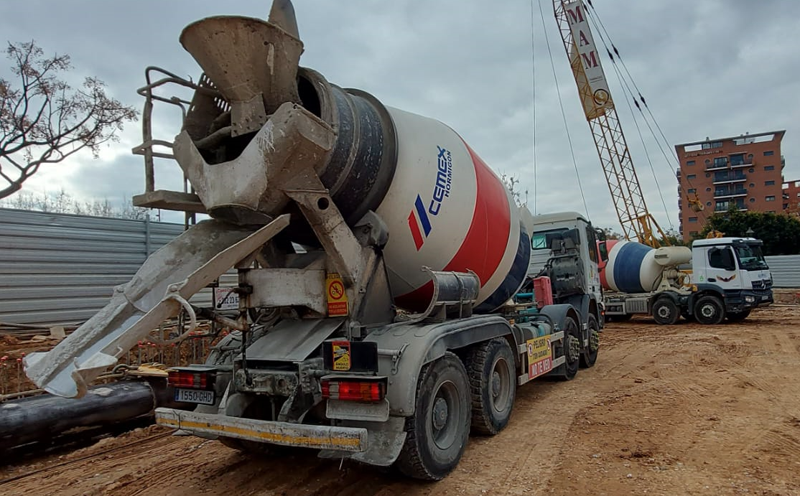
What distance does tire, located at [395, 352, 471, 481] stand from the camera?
4145 millimetres

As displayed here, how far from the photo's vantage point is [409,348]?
4215mm

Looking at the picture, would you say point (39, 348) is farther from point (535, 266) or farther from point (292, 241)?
point (535, 266)

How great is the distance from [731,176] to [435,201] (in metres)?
96.5

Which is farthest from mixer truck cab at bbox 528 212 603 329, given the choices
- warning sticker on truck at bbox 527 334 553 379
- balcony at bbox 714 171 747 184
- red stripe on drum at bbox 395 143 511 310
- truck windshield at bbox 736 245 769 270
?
balcony at bbox 714 171 747 184

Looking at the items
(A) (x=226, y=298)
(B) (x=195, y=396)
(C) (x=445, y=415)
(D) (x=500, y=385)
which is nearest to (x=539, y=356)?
(D) (x=500, y=385)

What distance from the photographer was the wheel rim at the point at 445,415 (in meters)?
4.54

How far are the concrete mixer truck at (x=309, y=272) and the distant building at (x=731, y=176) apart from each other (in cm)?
8949

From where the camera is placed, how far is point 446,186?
5.32m

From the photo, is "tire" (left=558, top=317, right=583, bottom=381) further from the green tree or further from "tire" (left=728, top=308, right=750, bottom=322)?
the green tree

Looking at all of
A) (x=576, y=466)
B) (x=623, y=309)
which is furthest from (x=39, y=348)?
(x=623, y=309)

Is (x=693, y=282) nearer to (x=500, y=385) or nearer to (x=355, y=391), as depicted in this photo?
(x=500, y=385)

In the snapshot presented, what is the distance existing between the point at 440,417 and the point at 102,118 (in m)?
18.7

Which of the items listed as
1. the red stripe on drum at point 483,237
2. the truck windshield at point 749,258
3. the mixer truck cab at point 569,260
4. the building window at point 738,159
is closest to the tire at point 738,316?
the truck windshield at point 749,258

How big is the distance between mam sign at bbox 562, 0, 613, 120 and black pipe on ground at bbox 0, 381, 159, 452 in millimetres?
33473
